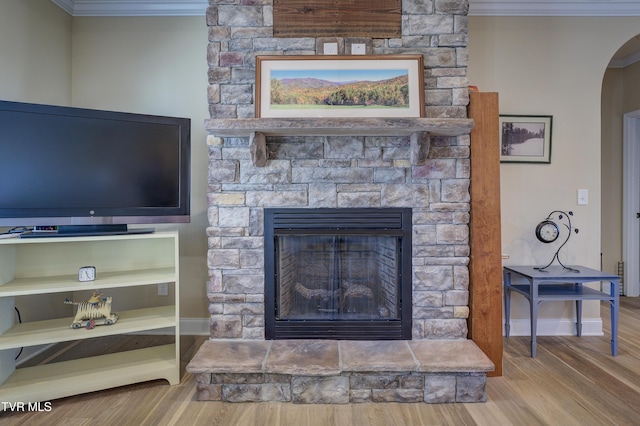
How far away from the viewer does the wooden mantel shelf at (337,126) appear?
1738 millimetres

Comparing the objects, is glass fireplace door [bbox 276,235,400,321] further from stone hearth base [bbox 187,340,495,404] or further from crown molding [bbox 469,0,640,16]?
crown molding [bbox 469,0,640,16]

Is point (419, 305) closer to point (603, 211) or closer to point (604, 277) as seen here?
point (604, 277)

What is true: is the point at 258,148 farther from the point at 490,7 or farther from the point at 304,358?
the point at 490,7

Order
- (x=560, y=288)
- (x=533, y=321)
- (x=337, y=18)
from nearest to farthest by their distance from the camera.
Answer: (x=337, y=18), (x=533, y=321), (x=560, y=288)

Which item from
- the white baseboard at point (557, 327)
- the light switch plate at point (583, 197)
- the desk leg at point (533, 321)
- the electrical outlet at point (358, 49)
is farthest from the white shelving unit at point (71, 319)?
the light switch plate at point (583, 197)

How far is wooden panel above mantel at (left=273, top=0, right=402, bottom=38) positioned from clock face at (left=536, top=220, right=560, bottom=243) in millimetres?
1691

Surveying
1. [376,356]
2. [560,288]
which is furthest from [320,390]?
[560,288]

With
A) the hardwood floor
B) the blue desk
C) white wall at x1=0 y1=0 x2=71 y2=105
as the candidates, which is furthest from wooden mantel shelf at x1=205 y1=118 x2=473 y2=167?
white wall at x1=0 y1=0 x2=71 y2=105

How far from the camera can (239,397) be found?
68.0 inches

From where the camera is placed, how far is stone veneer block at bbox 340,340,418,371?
170 centimetres

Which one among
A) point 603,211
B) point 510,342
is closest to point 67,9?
point 510,342

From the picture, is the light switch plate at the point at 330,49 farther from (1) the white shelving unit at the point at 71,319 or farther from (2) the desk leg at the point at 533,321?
(2) the desk leg at the point at 533,321

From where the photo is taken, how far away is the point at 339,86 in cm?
194

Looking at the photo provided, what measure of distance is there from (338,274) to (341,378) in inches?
23.5
